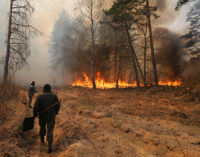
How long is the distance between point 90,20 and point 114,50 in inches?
214

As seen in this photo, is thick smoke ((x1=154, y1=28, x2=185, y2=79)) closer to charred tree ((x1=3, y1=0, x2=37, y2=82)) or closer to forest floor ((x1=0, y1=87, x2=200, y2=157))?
forest floor ((x1=0, y1=87, x2=200, y2=157))

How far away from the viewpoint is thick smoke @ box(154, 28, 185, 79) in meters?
17.1

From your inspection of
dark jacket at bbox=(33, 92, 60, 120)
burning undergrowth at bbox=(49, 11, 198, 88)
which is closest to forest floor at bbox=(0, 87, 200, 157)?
dark jacket at bbox=(33, 92, 60, 120)

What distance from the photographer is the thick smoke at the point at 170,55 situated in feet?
56.2

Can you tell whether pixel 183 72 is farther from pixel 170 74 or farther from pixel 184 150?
pixel 184 150

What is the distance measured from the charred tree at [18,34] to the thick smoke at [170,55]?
53.4 feet

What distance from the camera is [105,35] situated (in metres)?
19.3

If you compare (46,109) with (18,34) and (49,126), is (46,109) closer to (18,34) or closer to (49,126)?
(49,126)

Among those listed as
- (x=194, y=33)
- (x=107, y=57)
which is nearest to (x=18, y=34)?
(x=107, y=57)

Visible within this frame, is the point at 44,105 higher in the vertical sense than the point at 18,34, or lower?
lower

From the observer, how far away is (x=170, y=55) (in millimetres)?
18141

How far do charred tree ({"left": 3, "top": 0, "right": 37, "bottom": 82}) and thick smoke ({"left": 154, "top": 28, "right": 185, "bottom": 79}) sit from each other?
16.3m

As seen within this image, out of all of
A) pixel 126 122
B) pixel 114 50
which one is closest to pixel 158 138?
pixel 126 122

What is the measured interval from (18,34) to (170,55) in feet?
63.6
